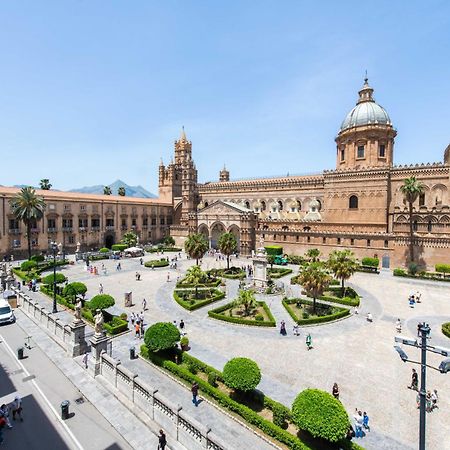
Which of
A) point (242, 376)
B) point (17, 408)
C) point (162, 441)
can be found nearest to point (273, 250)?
point (242, 376)

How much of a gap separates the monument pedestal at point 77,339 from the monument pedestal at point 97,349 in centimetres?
205

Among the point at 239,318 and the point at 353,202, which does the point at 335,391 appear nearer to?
the point at 239,318

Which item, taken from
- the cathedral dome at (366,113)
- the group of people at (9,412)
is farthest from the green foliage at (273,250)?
the group of people at (9,412)

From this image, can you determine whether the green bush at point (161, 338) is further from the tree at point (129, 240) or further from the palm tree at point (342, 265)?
the tree at point (129, 240)

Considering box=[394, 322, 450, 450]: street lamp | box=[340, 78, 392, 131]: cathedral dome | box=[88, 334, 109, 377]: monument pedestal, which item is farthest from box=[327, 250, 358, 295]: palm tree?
box=[340, 78, 392, 131]: cathedral dome

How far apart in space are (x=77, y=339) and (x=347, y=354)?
728 inches

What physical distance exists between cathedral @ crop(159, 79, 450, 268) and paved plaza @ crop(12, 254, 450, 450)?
548 inches

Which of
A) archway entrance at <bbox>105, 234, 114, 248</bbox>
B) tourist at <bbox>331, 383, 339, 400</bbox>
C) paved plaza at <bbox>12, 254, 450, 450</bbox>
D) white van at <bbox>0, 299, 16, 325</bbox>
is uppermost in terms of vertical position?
archway entrance at <bbox>105, 234, 114, 248</bbox>

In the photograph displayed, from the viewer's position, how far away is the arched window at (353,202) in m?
54.3

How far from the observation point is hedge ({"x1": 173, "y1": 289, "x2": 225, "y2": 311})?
92.3 ft

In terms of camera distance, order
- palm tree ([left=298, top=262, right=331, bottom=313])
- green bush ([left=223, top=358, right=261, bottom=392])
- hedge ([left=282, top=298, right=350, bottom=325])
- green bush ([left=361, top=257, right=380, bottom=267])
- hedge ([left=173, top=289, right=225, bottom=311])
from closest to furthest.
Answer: green bush ([left=223, top=358, right=261, bottom=392])
hedge ([left=282, top=298, right=350, bottom=325])
palm tree ([left=298, top=262, right=331, bottom=313])
hedge ([left=173, top=289, right=225, bottom=311])
green bush ([left=361, top=257, right=380, bottom=267])

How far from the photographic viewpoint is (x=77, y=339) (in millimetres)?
18953

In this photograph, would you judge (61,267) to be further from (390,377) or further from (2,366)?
(390,377)

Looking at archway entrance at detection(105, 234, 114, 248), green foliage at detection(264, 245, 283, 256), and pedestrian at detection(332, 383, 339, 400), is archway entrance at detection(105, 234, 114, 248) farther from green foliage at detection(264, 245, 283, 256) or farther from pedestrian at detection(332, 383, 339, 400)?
pedestrian at detection(332, 383, 339, 400)
